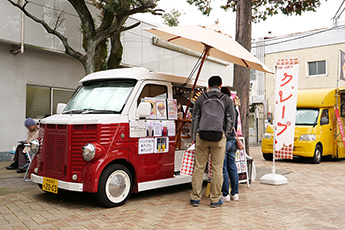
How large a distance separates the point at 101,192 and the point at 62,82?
8.32m

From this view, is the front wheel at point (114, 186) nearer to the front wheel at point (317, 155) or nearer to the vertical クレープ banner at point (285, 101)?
the vertical クレープ banner at point (285, 101)

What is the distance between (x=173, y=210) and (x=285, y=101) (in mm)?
4127

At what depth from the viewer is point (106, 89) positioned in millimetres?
6121

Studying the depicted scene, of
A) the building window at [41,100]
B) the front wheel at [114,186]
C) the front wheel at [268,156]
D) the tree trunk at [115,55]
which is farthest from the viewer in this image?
the front wheel at [268,156]

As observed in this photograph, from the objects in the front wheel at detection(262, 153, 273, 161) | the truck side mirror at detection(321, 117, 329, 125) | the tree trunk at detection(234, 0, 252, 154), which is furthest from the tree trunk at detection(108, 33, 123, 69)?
the truck side mirror at detection(321, 117, 329, 125)

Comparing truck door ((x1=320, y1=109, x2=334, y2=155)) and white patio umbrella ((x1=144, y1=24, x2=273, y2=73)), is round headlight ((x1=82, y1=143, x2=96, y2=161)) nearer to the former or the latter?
white patio umbrella ((x1=144, y1=24, x2=273, y2=73))

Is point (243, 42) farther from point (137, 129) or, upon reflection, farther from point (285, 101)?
point (137, 129)

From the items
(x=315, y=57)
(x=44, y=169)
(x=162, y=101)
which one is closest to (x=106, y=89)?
(x=162, y=101)

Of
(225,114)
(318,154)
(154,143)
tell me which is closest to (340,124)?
(318,154)

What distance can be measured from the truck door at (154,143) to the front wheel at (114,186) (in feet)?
0.84

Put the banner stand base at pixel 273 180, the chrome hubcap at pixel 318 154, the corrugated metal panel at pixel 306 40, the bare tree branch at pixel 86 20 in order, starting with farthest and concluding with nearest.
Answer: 1. the corrugated metal panel at pixel 306 40
2. the chrome hubcap at pixel 318 154
3. the bare tree branch at pixel 86 20
4. the banner stand base at pixel 273 180

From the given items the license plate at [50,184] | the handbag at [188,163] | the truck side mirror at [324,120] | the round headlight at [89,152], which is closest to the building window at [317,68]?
the truck side mirror at [324,120]

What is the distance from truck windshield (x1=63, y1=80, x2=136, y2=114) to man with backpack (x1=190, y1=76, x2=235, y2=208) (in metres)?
1.30

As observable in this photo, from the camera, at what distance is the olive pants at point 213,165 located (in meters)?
5.53
